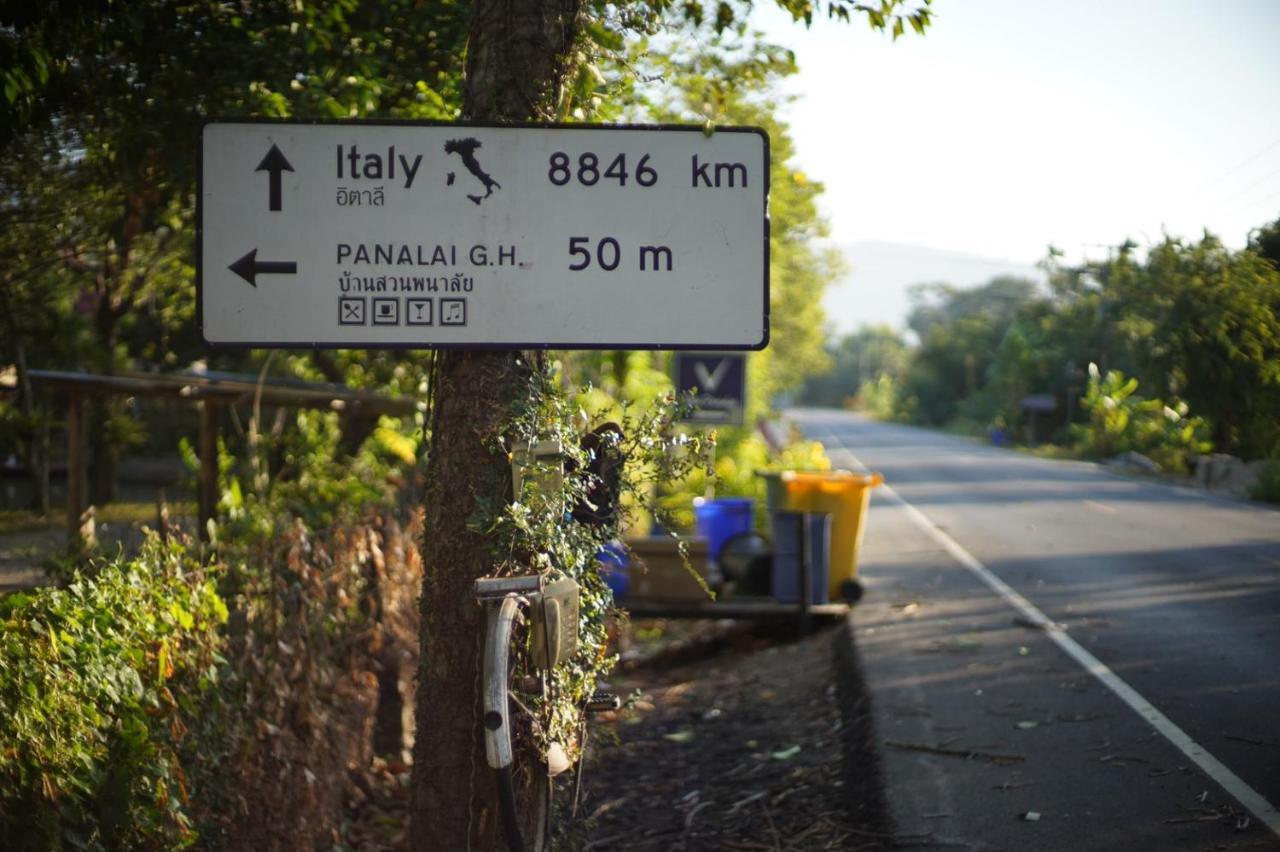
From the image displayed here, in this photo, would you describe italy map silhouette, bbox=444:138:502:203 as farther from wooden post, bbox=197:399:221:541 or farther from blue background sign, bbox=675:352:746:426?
blue background sign, bbox=675:352:746:426

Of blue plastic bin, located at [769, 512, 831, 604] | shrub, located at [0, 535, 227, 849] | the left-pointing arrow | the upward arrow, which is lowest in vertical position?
blue plastic bin, located at [769, 512, 831, 604]

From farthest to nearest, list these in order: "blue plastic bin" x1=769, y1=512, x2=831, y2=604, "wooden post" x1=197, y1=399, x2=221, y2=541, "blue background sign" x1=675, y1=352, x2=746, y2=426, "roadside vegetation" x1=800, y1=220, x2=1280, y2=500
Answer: "blue background sign" x1=675, y1=352, x2=746, y2=426
"blue plastic bin" x1=769, y1=512, x2=831, y2=604
"wooden post" x1=197, y1=399, x2=221, y2=541
"roadside vegetation" x1=800, y1=220, x2=1280, y2=500

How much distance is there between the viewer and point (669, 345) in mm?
3793

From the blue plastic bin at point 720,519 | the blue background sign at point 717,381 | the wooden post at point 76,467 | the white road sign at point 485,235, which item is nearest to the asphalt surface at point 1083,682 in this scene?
the blue plastic bin at point 720,519

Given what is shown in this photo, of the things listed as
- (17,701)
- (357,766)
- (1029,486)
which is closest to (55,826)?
(17,701)

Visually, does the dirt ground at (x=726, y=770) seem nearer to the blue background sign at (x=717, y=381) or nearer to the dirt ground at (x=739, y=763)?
the dirt ground at (x=739, y=763)

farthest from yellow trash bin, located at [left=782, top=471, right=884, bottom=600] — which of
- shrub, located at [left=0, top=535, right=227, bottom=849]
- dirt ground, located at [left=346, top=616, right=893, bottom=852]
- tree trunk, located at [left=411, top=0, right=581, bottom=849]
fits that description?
tree trunk, located at [left=411, top=0, right=581, bottom=849]

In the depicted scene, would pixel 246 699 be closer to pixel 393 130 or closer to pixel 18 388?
pixel 393 130

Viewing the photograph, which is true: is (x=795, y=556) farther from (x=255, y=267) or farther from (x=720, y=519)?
(x=255, y=267)

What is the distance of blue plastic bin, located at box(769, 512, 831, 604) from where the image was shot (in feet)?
34.9

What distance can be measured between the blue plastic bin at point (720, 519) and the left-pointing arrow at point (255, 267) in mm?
7660

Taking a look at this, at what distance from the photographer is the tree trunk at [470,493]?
3.81 meters

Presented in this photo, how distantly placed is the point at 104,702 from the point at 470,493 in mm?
1249

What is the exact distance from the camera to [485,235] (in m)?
3.74
